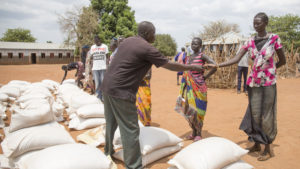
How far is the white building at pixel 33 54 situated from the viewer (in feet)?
92.0

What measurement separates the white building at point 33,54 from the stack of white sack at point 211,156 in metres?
29.4

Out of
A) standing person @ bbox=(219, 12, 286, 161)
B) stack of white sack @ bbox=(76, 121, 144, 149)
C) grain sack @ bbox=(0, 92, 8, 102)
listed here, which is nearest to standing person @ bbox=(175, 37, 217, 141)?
standing person @ bbox=(219, 12, 286, 161)

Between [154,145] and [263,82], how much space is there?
1.55 metres

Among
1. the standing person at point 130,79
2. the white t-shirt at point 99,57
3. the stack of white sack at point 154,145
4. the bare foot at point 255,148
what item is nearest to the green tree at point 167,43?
the white t-shirt at point 99,57

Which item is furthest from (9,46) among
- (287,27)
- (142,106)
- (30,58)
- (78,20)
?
(287,27)

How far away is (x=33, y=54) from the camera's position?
3064 cm

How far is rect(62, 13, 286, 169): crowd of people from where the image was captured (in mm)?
2176

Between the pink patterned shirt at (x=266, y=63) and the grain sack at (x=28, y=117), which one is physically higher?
the pink patterned shirt at (x=266, y=63)

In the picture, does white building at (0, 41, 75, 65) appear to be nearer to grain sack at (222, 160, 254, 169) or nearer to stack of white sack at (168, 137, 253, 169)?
stack of white sack at (168, 137, 253, 169)

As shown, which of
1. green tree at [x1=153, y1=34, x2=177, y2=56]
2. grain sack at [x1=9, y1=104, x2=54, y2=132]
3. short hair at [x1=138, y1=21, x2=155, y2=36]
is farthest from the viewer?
green tree at [x1=153, y1=34, x2=177, y2=56]

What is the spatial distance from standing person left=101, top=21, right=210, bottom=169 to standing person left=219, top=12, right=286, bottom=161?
1.18m

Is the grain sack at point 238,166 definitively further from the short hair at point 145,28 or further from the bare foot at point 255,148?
the short hair at point 145,28

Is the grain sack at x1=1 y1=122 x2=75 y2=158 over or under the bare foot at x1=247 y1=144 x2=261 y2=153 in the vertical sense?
over

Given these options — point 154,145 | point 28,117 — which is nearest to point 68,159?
point 154,145
